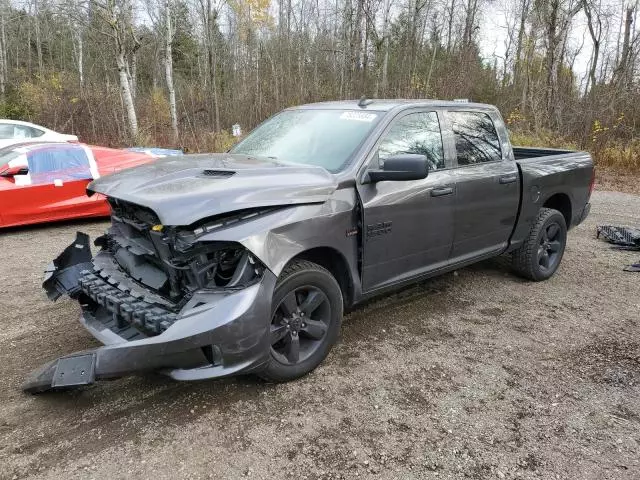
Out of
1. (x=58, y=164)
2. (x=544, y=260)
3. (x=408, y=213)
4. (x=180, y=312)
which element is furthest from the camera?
(x=58, y=164)

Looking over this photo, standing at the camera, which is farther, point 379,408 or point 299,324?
point 299,324

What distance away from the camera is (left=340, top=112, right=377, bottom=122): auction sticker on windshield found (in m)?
3.93

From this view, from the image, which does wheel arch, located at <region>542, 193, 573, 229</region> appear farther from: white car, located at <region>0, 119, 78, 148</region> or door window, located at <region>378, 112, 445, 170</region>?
white car, located at <region>0, 119, 78, 148</region>

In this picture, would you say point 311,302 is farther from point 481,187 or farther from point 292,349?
point 481,187

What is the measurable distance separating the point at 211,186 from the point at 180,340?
2.98 feet

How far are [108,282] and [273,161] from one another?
144 centimetres

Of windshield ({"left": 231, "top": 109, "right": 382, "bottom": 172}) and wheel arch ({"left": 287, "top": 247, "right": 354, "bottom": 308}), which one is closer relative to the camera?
wheel arch ({"left": 287, "top": 247, "right": 354, "bottom": 308})

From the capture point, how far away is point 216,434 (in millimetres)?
2830

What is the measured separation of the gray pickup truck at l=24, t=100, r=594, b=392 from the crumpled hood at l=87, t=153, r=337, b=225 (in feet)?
0.03

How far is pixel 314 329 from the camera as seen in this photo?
11.1 feet

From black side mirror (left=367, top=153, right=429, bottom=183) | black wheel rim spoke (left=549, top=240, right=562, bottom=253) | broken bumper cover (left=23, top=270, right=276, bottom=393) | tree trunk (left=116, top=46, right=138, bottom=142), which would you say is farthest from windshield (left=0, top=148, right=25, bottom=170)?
tree trunk (left=116, top=46, right=138, bottom=142)

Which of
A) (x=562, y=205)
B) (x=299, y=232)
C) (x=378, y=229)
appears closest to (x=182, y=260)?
(x=299, y=232)

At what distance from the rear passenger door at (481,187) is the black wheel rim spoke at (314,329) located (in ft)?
5.31

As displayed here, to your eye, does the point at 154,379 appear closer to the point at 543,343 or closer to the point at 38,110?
the point at 543,343
